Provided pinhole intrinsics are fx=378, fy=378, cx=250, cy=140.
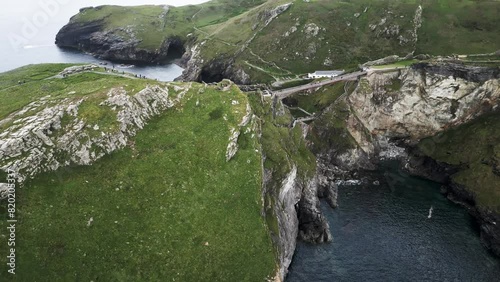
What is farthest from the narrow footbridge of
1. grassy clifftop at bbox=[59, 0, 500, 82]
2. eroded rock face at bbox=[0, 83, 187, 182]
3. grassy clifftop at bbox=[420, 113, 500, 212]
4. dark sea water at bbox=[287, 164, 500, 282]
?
eroded rock face at bbox=[0, 83, 187, 182]

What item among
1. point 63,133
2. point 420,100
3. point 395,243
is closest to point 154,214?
point 63,133

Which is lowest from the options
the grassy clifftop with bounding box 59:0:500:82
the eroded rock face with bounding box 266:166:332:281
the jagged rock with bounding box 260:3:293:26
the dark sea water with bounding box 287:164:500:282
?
the dark sea water with bounding box 287:164:500:282

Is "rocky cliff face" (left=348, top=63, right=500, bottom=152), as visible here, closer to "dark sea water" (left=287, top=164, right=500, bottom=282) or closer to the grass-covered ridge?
"dark sea water" (left=287, top=164, right=500, bottom=282)

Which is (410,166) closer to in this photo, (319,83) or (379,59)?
(319,83)

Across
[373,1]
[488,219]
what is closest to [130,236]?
[488,219]

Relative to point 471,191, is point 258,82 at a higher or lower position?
higher

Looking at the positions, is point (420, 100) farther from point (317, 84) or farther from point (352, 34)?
point (352, 34)
